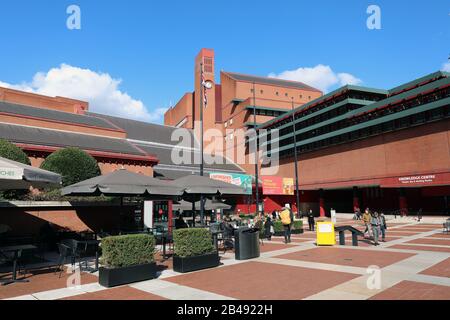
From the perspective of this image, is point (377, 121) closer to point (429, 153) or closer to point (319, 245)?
point (429, 153)

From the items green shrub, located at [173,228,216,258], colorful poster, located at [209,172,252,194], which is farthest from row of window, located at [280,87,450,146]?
green shrub, located at [173,228,216,258]

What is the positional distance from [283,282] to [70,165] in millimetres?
17877

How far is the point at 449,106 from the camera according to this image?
35719mm

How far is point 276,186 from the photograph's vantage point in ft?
159

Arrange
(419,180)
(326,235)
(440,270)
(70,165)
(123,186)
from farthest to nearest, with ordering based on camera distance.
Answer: (419,180) < (70,165) < (326,235) < (123,186) < (440,270)

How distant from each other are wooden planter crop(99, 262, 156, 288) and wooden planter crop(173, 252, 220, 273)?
0.92m

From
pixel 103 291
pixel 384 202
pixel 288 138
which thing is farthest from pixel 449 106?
pixel 103 291

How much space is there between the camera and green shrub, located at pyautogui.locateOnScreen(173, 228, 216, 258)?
30.0 ft

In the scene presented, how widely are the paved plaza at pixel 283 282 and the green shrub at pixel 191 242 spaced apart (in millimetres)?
569

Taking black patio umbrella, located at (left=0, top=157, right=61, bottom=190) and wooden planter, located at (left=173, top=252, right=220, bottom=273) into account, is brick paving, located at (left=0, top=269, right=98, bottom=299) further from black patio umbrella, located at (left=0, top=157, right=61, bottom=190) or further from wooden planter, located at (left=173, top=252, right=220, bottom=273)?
black patio umbrella, located at (left=0, top=157, right=61, bottom=190)

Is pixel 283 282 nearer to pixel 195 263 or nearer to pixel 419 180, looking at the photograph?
pixel 195 263

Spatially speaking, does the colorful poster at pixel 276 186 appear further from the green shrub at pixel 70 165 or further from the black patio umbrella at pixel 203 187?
the black patio umbrella at pixel 203 187

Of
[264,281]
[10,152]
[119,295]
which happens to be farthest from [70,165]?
[264,281]
